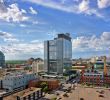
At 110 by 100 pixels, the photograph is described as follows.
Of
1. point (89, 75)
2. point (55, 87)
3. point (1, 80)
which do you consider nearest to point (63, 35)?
point (89, 75)

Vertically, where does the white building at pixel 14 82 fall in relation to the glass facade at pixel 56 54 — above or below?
below

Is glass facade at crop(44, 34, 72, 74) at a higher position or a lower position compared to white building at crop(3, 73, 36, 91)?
higher

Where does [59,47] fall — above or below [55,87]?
above

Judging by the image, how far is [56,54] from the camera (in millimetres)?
85500

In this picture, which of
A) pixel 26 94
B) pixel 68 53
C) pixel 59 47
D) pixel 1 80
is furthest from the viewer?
pixel 68 53

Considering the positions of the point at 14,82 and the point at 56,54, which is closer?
the point at 14,82

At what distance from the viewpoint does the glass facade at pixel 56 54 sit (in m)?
85.3

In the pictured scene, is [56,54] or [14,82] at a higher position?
[56,54]

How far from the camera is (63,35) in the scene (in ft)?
281

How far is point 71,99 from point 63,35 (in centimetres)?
4628

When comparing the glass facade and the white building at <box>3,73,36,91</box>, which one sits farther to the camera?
the glass facade

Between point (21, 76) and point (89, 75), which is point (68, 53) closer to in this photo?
point (89, 75)

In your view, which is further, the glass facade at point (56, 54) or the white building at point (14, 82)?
the glass facade at point (56, 54)

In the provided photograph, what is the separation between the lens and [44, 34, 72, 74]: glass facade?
280 feet
